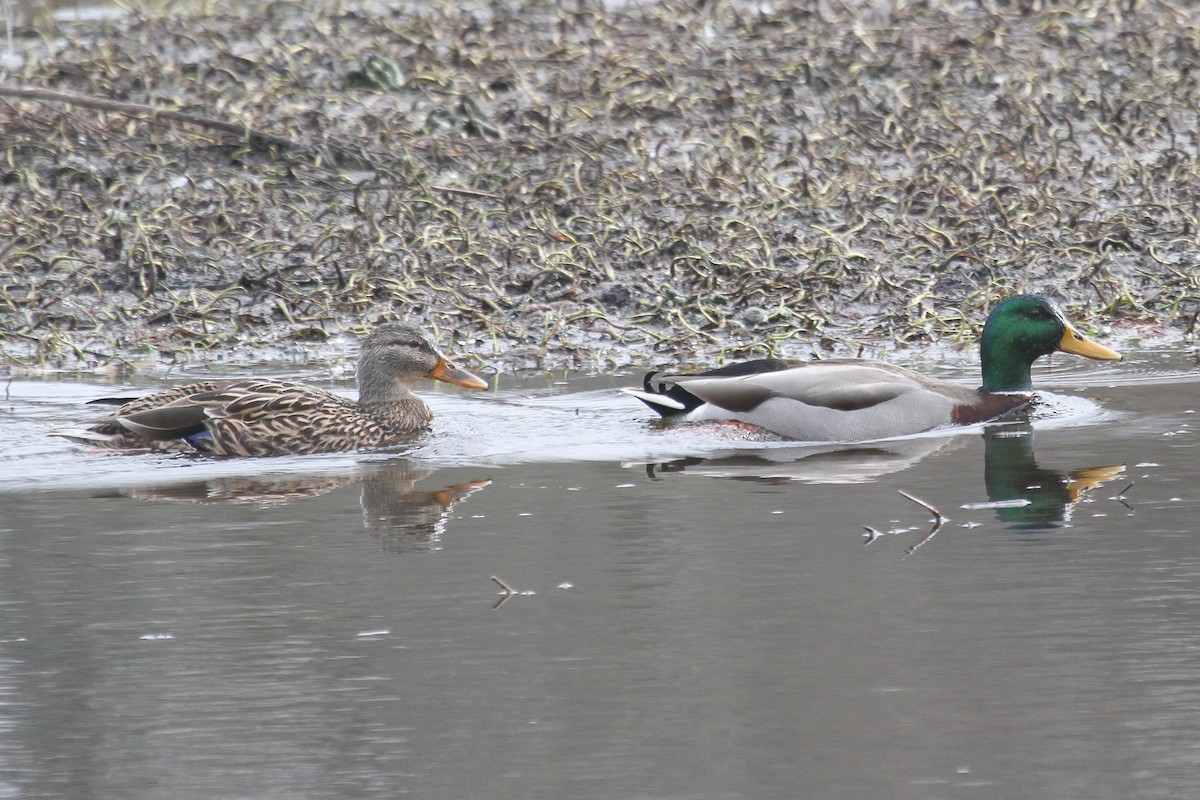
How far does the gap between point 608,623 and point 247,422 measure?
3.92 m

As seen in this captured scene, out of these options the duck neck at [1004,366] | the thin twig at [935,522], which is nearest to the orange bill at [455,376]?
the duck neck at [1004,366]

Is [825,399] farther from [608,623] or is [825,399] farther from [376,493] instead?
[608,623]

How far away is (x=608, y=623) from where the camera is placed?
6.36 metres

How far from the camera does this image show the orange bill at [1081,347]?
10992mm

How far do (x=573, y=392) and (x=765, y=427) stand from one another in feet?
4.16

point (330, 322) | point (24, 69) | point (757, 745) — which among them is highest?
point (24, 69)

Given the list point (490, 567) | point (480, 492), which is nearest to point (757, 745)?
point (490, 567)

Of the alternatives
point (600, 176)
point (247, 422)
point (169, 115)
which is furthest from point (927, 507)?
point (169, 115)

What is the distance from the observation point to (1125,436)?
970cm

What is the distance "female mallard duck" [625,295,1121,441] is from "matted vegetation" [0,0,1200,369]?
5.69 ft

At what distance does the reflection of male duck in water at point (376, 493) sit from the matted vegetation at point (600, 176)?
2.78m

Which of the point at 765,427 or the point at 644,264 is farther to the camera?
the point at 644,264

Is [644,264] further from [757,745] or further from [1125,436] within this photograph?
[757,745]

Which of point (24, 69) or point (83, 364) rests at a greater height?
point (24, 69)
